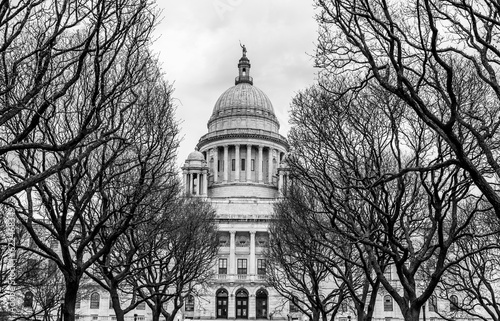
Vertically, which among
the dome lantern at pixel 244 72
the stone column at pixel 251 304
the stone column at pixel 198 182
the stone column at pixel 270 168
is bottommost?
the stone column at pixel 251 304

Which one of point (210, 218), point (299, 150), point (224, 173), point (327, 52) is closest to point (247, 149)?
point (224, 173)

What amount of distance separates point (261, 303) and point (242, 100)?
148 ft

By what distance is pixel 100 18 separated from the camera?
1677cm

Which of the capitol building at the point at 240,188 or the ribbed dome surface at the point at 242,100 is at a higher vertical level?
the ribbed dome surface at the point at 242,100

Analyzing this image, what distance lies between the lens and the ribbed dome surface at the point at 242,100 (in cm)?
12380

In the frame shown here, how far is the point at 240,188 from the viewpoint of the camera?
4456 inches

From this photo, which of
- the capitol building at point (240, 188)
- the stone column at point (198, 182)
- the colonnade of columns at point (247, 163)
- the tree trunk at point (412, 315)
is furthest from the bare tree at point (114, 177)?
the colonnade of columns at point (247, 163)

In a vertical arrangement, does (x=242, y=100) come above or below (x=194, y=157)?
above

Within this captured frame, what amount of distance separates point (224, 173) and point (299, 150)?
289 ft

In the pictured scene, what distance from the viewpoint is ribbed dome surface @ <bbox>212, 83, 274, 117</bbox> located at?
406 feet

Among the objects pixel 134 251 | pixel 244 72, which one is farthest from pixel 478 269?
pixel 244 72

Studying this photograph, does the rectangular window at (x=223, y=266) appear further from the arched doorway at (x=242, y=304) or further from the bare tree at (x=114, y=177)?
the bare tree at (x=114, y=177)

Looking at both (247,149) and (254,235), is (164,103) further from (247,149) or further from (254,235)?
(247,149)

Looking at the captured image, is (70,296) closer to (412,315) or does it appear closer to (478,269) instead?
(412,315)
